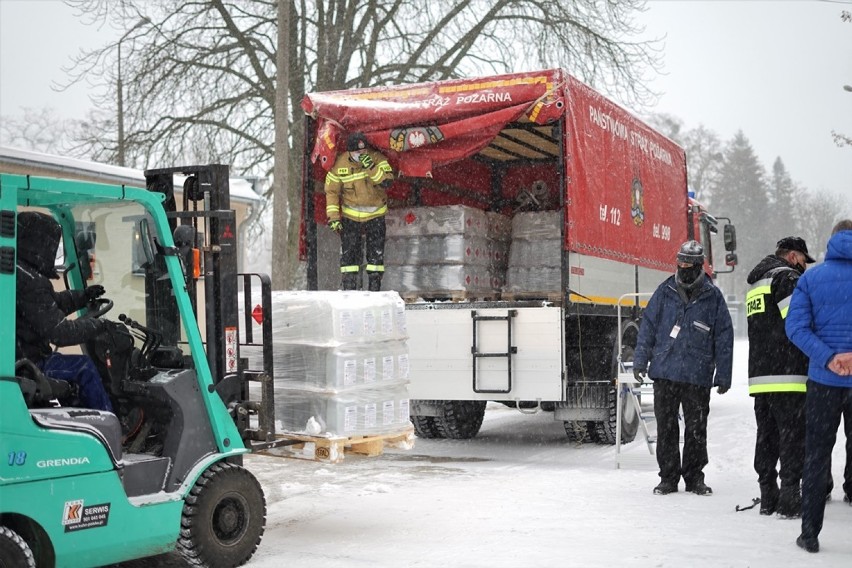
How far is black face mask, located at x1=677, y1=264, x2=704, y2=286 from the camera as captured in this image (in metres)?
7.87

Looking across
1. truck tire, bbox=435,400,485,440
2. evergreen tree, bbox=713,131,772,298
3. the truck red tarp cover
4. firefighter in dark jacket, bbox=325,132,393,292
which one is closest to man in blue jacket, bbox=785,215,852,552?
the truck red tarp cover

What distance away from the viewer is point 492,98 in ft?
31.3

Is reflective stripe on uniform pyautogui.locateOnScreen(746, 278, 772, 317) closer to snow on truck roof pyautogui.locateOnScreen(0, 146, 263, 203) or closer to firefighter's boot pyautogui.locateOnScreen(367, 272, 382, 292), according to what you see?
firefighter's boot pyautogui.locateOnScreen(367, 272, 382, 292)

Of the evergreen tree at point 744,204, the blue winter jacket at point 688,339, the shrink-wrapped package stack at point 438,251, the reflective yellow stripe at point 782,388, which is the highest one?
the evergreen tree at point 744,204

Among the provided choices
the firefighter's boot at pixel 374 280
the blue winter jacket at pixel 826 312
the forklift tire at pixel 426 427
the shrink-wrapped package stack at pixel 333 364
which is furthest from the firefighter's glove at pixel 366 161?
the blue winter jacket at pixel 826 312

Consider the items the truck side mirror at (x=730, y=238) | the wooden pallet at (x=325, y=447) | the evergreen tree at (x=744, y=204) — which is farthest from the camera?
the evergreen tree at (x=744, y=204)

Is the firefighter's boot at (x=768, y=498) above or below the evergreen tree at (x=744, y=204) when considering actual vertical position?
below

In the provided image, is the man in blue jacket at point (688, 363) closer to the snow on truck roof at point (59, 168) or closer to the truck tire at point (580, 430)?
the truck tire at point (580, 430)

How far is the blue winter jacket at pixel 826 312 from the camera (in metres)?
5.76

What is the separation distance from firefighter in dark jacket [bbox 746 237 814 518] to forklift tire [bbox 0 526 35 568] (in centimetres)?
449

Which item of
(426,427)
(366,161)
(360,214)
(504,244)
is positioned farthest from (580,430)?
(366,161)

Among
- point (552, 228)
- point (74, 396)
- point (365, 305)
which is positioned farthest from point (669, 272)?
point (74, 396)

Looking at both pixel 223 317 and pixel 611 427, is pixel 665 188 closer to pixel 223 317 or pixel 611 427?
pixel 611 427

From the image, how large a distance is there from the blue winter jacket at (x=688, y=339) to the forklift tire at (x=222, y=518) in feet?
11.5
